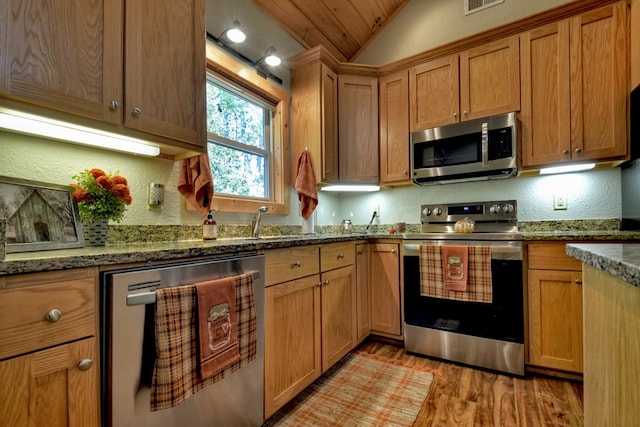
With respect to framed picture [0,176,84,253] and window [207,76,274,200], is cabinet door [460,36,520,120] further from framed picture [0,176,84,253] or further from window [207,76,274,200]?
framed picture [0,176,84,253]

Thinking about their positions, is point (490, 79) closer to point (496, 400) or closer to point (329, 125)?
point (329, 125)

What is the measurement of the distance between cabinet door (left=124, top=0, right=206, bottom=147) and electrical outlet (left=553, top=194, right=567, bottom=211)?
261 centimetres

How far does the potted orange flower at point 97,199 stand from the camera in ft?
4.03

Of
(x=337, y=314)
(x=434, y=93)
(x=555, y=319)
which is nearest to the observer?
(x=555, y=319)

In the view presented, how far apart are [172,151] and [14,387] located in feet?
3.75

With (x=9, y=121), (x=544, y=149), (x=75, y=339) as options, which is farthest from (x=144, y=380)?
(x=544, y=149)

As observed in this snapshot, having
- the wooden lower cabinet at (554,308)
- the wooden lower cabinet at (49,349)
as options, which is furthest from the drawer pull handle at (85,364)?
the wooden lower cabinet at (554,308)

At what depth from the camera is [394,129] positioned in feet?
9.02

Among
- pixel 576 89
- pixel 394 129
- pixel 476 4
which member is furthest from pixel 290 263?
pixel 476 4

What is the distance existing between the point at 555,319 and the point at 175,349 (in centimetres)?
216

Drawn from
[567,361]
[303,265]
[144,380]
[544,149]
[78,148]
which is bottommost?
[567,361]

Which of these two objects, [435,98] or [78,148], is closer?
[78,148]

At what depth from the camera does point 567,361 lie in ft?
5.97

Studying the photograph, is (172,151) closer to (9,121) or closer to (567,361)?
(9,121)
